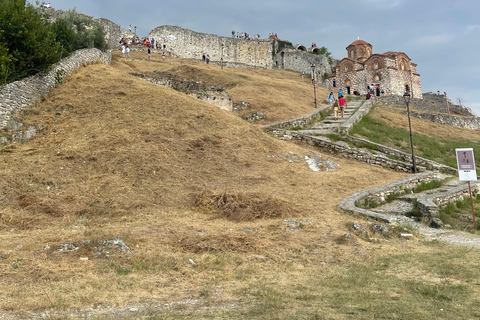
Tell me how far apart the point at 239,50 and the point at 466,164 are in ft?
166

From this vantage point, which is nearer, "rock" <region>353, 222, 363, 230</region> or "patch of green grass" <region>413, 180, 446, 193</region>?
"rock" <region>353, 222, 363, 230</region>

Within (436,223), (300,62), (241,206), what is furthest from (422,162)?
(300,62)

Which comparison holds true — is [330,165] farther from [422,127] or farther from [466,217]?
[422,127]

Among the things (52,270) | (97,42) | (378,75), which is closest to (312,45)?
(378,75)

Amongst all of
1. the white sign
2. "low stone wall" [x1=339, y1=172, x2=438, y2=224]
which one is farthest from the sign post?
"low stone wall" [x1=339, y1=172, x2=438, y2=224]

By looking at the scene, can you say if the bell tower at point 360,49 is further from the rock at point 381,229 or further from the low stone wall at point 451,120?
the rock at point 381,229

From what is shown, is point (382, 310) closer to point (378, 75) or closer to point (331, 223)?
point (331, 223)

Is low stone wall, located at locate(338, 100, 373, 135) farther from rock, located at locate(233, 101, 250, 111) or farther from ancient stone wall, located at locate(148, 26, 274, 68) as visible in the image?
ancient stone wall, located at locate(148, 26, 274, 68)

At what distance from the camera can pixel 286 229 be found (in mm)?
8070

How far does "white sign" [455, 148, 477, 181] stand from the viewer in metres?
10.3

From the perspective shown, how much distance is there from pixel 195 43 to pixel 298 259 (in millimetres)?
51728

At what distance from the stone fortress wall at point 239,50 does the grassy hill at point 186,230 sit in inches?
1491

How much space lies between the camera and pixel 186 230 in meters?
7.57

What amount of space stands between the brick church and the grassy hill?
36.4 m
